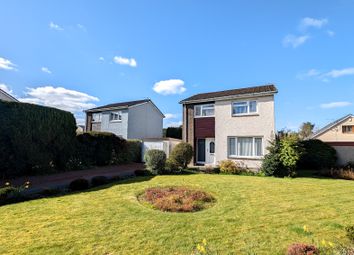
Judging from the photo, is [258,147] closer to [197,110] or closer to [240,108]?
[240,108]

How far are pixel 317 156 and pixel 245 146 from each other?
634 cm

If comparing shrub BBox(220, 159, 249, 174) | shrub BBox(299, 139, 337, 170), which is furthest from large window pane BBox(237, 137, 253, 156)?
shrub BBox(299, 139, 337, 170)

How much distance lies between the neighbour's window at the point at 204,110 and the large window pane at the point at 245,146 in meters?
3.77

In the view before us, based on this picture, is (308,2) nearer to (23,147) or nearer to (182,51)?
(182,51)

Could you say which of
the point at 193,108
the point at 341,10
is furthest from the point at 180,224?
the point at 193,108

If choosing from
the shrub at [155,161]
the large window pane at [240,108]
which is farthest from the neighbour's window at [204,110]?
the shrub at [155,161]

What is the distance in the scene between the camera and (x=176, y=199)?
907cm

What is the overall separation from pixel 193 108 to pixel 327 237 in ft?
58.7

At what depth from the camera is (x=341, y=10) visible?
12484 millimetres

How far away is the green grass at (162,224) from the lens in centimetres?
529

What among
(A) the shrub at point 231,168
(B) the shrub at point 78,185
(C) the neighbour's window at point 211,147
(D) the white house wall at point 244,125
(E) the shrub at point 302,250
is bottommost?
(E) the shrub at point 302,250

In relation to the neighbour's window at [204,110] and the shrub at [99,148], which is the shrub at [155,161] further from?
the neighbour's window at [204,110]

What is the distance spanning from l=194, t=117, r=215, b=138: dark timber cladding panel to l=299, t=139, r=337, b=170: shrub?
25.6ft

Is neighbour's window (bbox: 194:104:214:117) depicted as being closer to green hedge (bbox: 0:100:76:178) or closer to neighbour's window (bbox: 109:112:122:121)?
green hedge (bbox: 0:100:76:178)
